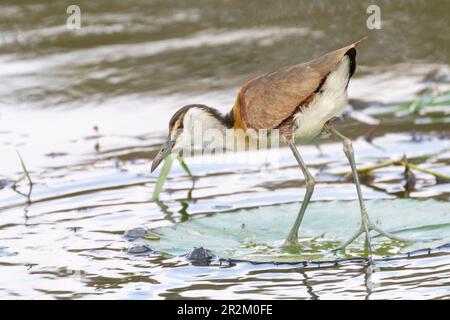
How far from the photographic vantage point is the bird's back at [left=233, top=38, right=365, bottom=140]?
603 cm

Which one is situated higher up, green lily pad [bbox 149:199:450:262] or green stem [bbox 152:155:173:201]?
green stem [bbox 152:155:173:201]

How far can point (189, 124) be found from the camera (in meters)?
6.70

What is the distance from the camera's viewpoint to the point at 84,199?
24.0 feet

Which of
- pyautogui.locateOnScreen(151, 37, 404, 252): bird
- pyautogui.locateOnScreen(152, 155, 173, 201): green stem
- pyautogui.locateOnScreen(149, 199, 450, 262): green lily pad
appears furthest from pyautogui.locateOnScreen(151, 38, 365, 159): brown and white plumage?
pyautogui.locateOnScreen(152, 155, 173, 201): green stem

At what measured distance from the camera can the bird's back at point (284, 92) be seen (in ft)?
19.8

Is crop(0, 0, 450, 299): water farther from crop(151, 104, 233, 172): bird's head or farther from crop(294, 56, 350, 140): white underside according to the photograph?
crop(294, 56, 350, 140): white underside

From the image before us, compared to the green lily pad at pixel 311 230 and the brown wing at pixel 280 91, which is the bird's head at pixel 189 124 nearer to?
the brown wing at pixel 280 91

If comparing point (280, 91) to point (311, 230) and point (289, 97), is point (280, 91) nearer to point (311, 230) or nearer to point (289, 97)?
point (289, 97)

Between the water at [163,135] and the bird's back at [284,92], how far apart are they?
0.76 m

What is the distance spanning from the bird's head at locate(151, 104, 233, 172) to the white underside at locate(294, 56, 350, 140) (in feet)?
1.60

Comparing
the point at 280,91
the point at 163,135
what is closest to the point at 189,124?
the point at 280,91

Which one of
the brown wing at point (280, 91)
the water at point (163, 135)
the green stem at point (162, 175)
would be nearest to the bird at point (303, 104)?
the brown wing at point (280, 91)
